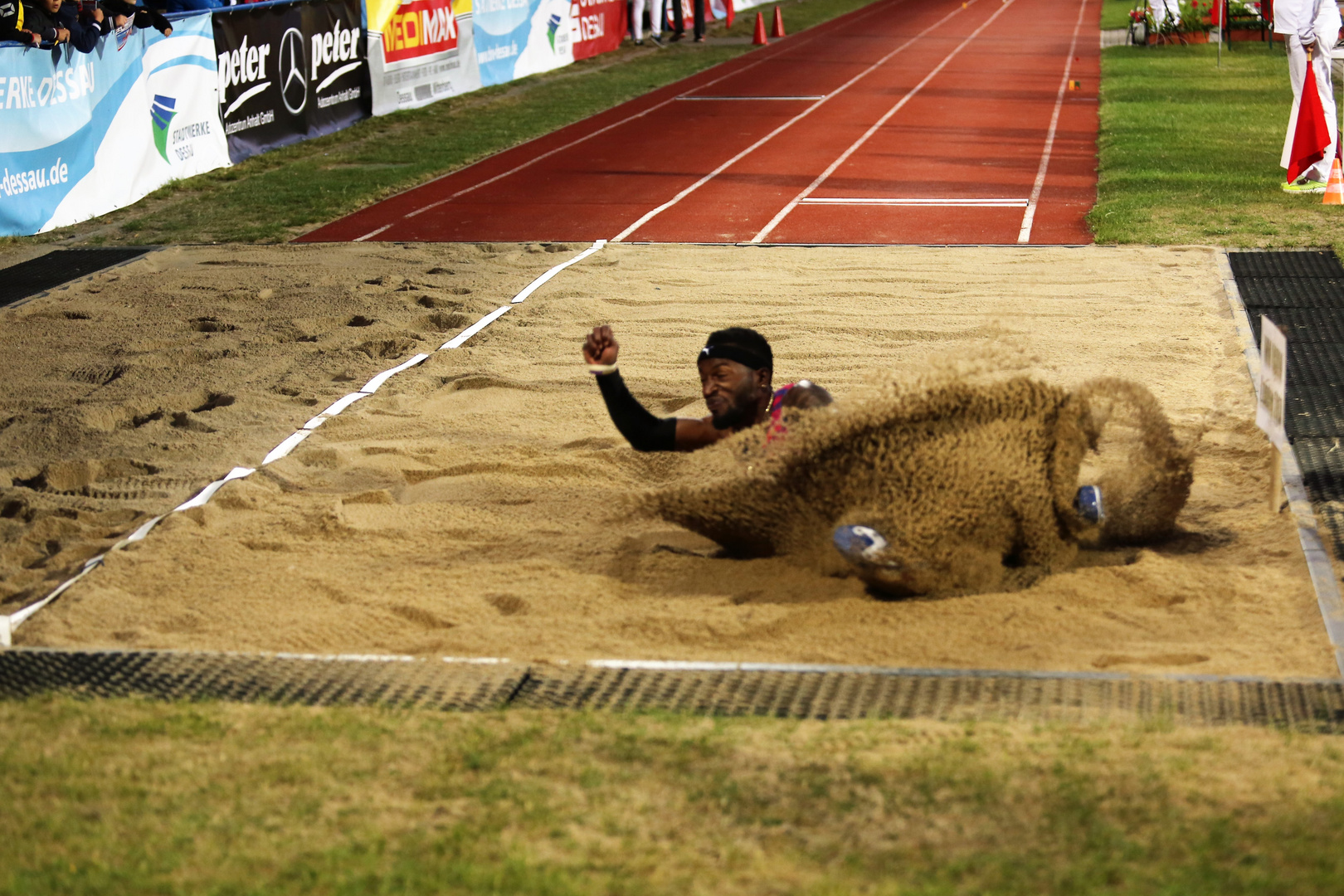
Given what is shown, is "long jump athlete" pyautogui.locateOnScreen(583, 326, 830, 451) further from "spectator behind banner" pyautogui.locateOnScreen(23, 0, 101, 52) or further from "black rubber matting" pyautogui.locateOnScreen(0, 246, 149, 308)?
"spectator behind banner" pyautogui.locateOnScreen(23, 0, 101, 52)

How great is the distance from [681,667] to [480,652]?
0.69m

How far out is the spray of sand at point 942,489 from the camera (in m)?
4.94

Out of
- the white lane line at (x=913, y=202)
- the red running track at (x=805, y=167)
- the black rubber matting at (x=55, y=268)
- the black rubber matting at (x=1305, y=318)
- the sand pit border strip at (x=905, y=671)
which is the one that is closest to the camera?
the sand pit border strip at (x=905, y=671)

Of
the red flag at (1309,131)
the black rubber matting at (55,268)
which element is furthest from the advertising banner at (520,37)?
the red flag at (1309,131)

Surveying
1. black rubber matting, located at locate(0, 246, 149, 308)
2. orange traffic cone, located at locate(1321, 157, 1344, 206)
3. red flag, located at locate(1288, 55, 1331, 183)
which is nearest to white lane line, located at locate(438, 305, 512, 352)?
black rubber matting, located at locate(0, 246, 149, 308)

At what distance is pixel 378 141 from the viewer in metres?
18.6

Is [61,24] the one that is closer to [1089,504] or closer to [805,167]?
[805,167]

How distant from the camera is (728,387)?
545 cm

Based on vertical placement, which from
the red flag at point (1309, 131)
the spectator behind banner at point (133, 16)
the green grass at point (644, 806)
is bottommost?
the green grass at point (644, 806)

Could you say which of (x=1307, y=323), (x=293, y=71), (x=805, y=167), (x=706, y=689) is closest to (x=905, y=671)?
(x=706, y=689)

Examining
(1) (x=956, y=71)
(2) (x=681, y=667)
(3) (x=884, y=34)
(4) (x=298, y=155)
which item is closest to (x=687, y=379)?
(2) (x=681, y=667)

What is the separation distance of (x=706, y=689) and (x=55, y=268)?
30.4 ft

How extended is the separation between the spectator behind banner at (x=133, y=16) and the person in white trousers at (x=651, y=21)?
689 inches

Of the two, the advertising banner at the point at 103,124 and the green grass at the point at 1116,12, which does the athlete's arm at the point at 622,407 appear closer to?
the advertising banner at the point at 103,124
